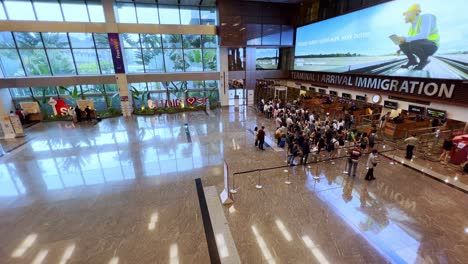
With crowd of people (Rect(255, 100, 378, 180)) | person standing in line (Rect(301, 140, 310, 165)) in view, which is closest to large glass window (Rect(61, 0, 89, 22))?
crowd of people (Rect(255, 100, 378, 180))

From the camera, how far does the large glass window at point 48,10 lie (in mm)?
15969

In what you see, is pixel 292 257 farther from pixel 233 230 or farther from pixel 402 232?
pixel 402 232

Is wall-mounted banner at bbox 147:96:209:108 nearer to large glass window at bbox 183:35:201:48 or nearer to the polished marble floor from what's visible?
large glass window at bbox 183:35:201:48

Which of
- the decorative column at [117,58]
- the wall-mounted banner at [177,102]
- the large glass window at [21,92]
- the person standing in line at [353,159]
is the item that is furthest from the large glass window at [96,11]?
the person standing in line at [353,159]

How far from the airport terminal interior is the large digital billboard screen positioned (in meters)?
0.09

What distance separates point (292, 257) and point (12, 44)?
2432 centimetres

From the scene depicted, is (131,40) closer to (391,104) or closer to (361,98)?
(361,98)

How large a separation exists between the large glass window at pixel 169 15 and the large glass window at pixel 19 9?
9.60 m

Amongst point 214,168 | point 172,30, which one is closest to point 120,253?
point 214,168

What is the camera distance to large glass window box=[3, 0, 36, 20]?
15516mm

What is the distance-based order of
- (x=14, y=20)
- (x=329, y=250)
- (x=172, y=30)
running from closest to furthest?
(x=329, y=250) → (x=14, y=20) → (x=172, y=30)

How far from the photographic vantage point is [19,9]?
15.7 metres

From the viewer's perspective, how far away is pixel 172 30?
18.2 metres

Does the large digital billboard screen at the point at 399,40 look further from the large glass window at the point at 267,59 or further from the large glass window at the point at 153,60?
the large glass window at the point at 153,60
